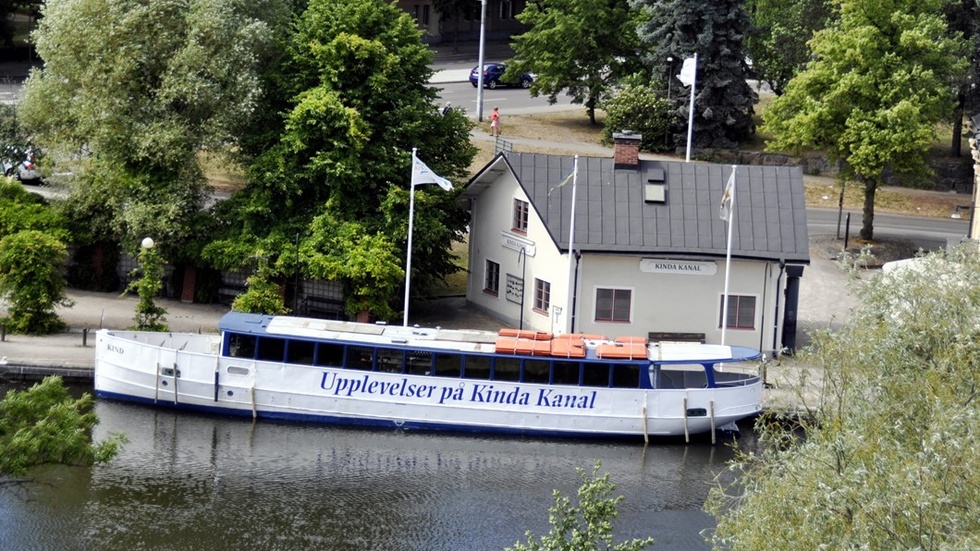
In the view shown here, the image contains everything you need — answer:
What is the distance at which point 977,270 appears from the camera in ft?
97.4

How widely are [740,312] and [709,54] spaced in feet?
72.9

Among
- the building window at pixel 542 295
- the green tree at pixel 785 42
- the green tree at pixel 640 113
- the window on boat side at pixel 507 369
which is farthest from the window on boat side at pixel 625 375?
the green tree at pixel 785 42

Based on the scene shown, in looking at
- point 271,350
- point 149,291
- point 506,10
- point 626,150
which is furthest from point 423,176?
point 506,10

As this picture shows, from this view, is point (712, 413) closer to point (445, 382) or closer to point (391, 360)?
point (445, 382)

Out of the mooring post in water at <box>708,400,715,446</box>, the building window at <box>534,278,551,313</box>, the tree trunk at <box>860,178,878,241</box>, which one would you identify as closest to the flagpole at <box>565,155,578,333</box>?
the building window at <box>534,278,551,313</box>

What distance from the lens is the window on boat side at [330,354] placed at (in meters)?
40.8

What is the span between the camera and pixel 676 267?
151 feet

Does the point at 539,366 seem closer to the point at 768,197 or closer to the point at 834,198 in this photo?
the point at 768,197

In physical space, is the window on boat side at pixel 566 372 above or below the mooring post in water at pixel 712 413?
above

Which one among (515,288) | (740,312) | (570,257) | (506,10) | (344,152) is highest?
(506,10)

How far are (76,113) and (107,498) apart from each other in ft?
55.2

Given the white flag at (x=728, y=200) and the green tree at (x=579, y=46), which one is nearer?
the white flag at (x=728, y=200)

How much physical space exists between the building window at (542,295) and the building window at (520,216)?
1740 mm

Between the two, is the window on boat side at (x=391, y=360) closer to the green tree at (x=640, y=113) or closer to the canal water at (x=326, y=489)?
the canal water at (x=326, y=489)
